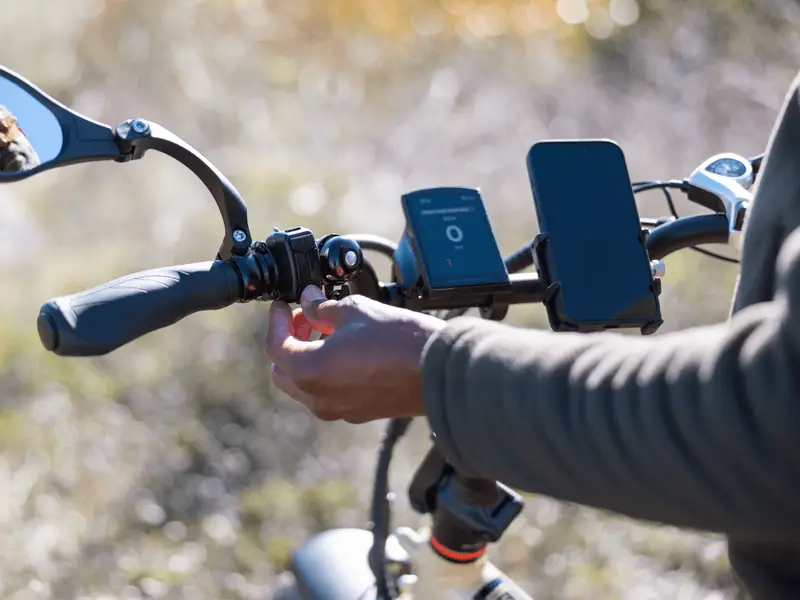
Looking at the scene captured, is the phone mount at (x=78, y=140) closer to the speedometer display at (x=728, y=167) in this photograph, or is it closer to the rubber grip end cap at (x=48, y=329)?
the rubber grip end cap at (x=48, y=329)

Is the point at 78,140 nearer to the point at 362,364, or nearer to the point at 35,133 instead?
the point at 35,133

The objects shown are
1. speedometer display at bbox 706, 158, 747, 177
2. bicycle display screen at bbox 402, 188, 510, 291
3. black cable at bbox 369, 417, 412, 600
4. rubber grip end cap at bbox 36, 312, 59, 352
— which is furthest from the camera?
black cable at bbox 369, 417, 412, 600

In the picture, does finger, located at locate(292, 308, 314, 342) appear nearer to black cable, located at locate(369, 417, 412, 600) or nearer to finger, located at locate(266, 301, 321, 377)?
finger, located at locate(266, 301, 321, 377)

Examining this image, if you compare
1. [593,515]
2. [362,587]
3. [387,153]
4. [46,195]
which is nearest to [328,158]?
[387,153]

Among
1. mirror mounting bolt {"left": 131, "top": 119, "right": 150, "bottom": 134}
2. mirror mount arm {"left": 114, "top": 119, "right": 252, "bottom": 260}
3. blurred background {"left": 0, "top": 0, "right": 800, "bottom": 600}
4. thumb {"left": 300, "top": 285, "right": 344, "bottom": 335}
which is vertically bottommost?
blurred background {"left": 0, "top": 0, "right": 800, "bottom": 600}

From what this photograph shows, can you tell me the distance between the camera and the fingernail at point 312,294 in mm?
1180

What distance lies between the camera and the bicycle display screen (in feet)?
4.27

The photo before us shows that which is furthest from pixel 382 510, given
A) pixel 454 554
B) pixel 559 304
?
pixel 559 304

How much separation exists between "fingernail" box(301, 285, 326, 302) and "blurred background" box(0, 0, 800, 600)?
2.06 m

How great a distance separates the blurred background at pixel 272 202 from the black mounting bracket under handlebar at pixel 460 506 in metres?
1.55

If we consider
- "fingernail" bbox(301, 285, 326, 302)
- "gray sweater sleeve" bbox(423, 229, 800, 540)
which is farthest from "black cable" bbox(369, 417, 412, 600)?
"gray sweater sleeve" bbox(423, 229, 800, 540)

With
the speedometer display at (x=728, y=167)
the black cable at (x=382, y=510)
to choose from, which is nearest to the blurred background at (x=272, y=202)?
the black cable at (x=382, y=510)

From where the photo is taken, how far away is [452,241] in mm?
1320

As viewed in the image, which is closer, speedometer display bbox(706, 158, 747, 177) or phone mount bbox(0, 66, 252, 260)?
phone mount bbox(0, 66, 252, 260)
